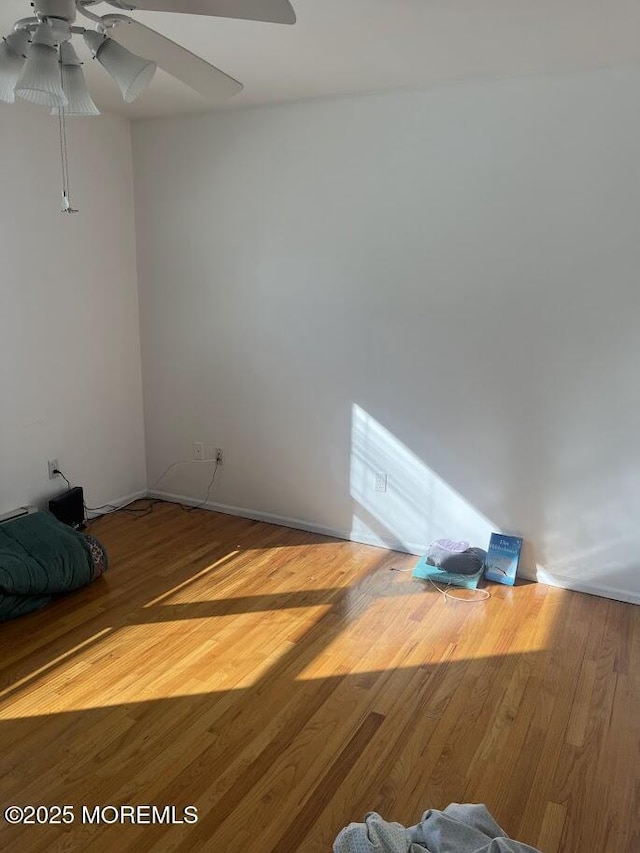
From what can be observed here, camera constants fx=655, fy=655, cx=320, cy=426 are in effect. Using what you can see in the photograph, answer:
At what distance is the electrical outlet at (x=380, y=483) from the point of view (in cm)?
380

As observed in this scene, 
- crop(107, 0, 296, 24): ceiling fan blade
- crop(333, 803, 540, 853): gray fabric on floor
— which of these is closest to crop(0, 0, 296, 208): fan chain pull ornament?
crop(107, 0, 296, 24): ceiling fan blade

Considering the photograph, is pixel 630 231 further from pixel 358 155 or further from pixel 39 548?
pixel 39 548

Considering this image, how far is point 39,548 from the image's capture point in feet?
10.5

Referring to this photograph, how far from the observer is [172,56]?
191 centimetres

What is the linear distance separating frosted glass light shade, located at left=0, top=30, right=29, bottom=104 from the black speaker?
8.23 feet

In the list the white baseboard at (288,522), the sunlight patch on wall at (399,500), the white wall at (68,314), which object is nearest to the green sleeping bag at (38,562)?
the white wall at (68,314)

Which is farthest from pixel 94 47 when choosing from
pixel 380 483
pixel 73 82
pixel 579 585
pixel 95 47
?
pixel 579 585

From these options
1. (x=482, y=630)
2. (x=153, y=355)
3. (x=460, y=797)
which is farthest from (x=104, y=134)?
(x=460, y=797)

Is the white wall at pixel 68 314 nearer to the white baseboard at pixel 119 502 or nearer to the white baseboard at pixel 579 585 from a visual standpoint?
the white baseboard at pixel 119 502

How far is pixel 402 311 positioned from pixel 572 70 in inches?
53.1

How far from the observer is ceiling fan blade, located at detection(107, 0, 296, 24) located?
5.48ft

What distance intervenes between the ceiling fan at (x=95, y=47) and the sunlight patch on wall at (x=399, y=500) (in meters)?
2.22

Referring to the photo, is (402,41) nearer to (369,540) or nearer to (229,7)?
(229,7)

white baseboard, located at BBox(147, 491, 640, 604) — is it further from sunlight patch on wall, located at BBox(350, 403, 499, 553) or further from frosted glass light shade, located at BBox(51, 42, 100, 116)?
frosted glass light shade, located at BBox(51, 42, 100, 116)
